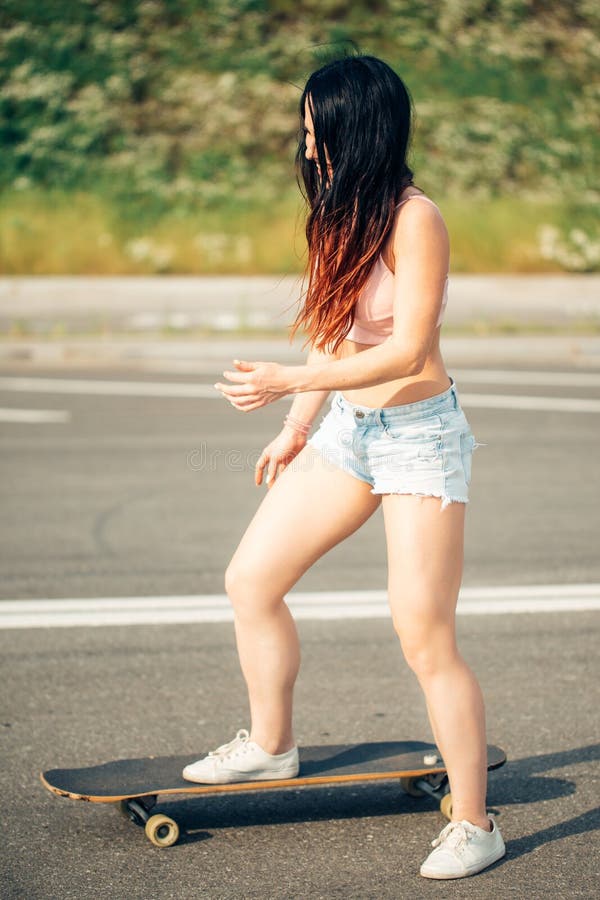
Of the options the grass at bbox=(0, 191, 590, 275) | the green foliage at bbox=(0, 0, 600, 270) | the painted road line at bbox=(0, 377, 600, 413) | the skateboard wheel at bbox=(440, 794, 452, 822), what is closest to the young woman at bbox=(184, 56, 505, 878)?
the skateboard wheel at bbox=(440, 794, 452, 822)

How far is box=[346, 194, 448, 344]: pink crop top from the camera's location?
10.3ft

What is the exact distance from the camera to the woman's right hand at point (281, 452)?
356 centimetres

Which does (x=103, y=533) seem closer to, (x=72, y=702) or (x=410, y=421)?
(x=72, y=702)

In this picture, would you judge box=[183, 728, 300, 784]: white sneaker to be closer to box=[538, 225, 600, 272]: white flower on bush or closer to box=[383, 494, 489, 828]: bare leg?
box=[383, 494, 489, 828]: bare leg

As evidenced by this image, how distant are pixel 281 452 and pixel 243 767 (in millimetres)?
861

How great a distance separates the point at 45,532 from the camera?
22.8 feet

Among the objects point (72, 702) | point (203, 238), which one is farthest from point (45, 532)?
point (203, 238)

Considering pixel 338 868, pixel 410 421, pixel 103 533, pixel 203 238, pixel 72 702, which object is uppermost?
pixel 410 421

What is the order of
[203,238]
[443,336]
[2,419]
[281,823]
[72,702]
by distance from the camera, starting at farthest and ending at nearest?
[203,238] → [443,336] → [2,419] → [72,702] → [281,823]

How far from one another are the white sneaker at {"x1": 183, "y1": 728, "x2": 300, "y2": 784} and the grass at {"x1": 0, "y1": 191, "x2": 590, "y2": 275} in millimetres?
15896

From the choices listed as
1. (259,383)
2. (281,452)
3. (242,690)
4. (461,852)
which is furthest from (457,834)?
(242,690)

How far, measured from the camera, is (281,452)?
3568mm

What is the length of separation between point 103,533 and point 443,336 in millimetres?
8614

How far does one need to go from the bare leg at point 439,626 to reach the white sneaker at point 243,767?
0.49m
